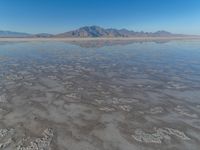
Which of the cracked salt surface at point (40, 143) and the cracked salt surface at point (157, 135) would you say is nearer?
the cracked salt surface at point (40, 143)

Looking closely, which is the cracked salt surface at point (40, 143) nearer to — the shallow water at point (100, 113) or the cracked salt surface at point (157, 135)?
the shallow water at point (100, 113)

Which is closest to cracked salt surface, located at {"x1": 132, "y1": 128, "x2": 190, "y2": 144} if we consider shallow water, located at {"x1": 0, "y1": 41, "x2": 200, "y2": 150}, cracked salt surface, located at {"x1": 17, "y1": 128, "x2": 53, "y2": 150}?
shallow water, located at {"x1": 0, "y1": 41, "x2": 200, "y2": 150}

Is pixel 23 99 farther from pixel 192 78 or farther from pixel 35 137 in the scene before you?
pixel 192 78

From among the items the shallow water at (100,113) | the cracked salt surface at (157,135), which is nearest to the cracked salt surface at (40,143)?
the shallow water at (100,113)

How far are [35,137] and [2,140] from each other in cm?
90

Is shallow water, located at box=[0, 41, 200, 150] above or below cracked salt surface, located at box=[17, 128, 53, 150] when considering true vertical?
below

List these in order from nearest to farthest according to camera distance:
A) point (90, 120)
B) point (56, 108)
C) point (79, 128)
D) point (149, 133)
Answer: point (149, 133) → point (79, 128) → point (90, 120) → point (56, 108)

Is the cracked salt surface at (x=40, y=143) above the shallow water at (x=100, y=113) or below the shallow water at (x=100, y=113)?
above

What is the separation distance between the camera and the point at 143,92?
9914mm

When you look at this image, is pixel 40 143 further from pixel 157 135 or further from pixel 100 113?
pixel 157 135

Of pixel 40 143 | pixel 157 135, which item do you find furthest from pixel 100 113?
pixel 40 143

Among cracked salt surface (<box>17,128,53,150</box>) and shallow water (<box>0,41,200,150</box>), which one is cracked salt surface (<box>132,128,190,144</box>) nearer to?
shallow water (<box>0,41,200,150</box>)

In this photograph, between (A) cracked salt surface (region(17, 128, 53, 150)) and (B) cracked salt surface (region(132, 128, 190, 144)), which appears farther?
(B) cracked salt surface (region(132, 128, 190, 144))

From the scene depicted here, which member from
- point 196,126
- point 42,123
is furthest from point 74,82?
point 196,126
